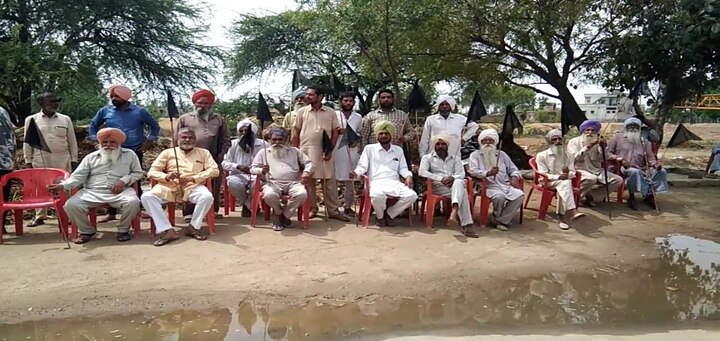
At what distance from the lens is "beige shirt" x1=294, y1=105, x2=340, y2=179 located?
679 cm

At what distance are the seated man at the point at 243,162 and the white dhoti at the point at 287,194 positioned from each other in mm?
501

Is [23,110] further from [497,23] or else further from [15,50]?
[497,23]

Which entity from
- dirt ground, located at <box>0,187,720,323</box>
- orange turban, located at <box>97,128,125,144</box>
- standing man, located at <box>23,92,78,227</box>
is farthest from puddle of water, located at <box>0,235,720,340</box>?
standing man, located at <box>23,92,78,227</box>

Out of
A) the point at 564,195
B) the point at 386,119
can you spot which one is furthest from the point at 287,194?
the point at 564,195

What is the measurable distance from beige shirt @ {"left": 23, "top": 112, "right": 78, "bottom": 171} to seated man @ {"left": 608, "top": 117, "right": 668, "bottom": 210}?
7014 millimetres

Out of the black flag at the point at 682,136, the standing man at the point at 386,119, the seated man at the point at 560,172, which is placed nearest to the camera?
A: the seated man at the point at 560,172

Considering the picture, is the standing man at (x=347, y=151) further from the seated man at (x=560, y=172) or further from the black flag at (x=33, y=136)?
the black flag at (x=33, y=136)

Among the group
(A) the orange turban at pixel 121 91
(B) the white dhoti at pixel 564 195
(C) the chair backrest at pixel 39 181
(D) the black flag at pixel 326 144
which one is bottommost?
(B) the white dhoti at pixel 564 195

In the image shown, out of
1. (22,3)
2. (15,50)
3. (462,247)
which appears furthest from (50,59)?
(462,247)

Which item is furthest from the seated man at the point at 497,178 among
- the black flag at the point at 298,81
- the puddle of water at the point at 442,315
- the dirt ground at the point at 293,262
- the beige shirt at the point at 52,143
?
the beige shirt at the point at 52,143

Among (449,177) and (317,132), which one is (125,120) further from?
(449,177)

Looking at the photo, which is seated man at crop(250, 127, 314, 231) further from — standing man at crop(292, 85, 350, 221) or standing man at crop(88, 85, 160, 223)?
standing man at crop(88, 85, 160, 223)

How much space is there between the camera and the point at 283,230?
6.30 meters

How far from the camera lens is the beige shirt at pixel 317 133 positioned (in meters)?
6.79
